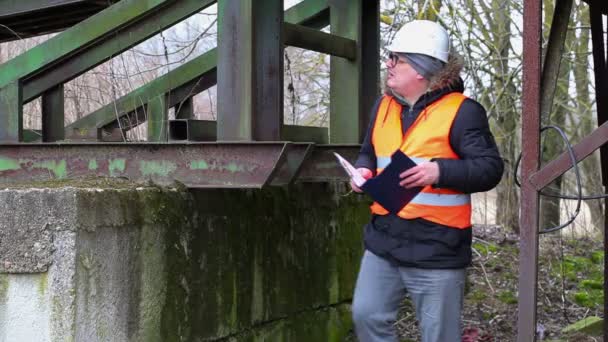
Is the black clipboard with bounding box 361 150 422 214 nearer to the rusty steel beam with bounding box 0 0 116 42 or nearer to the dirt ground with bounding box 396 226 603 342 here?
the dirt ground with bounding box 396 226 603 342

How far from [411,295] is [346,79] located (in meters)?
2.32

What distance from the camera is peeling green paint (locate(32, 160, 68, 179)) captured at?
4797 millimetres

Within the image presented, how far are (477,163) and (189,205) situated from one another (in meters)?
1.71

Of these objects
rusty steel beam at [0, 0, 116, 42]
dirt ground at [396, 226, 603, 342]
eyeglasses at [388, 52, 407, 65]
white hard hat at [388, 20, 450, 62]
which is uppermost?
rusty steel beam at [0, 0, 116, 42]

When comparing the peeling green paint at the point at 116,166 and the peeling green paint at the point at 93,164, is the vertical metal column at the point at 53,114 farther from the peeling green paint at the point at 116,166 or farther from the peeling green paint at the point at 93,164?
the peeling green paint at the point at 116,166

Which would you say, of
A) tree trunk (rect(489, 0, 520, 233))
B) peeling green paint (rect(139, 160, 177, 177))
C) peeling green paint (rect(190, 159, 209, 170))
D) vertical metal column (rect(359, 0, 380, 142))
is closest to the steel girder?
peeling green paint (rect(190, 159, 209, 170))

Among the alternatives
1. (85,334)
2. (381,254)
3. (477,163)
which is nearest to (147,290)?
(85,334)

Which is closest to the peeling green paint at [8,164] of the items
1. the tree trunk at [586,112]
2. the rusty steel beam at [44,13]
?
the rusty steel beam at [44,13]

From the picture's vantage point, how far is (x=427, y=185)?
360cm

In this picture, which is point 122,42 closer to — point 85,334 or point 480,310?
point 85,334

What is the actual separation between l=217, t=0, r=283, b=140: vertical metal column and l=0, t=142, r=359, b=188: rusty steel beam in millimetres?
140

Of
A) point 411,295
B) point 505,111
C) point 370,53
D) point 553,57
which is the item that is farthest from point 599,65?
point 505,111

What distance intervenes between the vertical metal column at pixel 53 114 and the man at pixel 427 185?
255 centimetres

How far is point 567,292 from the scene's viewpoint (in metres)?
8.26
